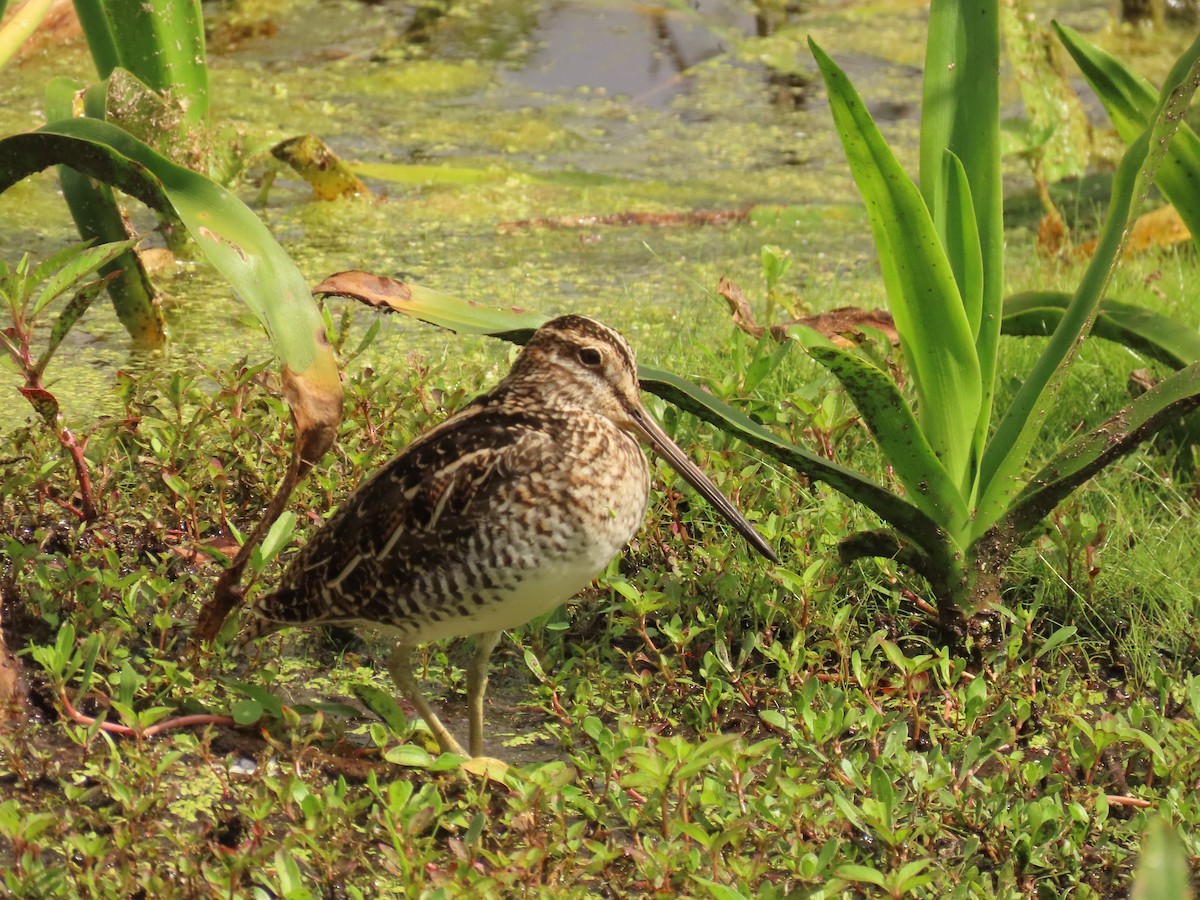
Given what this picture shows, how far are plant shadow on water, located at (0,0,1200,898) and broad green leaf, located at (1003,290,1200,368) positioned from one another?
15.5 inches

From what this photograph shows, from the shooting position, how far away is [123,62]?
15.1ft

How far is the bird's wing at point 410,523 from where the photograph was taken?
2.77 m

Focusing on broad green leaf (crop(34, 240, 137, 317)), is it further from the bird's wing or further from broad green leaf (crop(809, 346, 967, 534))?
broad green leaf (crop(809, 346, 967, 534))

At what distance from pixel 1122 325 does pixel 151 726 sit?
2496 millimetres

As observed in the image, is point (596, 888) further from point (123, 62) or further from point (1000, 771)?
point (123, 62)

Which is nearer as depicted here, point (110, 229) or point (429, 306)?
point (429, 306)

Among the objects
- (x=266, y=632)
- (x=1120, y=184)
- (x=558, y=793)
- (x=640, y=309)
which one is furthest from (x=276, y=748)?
(x=640, y=309)

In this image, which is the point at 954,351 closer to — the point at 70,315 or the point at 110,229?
the point at 70,315

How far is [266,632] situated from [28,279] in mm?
871

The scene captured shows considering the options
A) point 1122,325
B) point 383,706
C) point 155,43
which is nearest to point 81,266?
point 383,706

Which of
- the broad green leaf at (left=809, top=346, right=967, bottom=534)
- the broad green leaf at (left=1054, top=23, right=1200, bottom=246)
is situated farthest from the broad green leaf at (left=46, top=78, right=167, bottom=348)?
the broad green leaf at (left=1054, top=23, right=1200, bottom=246)

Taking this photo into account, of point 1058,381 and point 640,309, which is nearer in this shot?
point 1058,381

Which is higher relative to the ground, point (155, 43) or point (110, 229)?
point (155, 43)

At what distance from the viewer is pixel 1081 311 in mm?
3014
